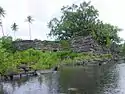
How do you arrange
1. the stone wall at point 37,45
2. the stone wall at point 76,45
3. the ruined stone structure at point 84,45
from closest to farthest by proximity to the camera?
the stone wall at point 37,45 < the stone wall at point 76,45 < the ruined stone structure at point 84,45

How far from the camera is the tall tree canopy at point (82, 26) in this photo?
167 m

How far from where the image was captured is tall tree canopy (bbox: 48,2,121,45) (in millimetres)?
166750

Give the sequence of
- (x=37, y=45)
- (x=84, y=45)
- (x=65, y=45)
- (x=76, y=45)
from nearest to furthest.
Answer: (x=37, y=45), (x=65, y=45), (x=84, y=45), (x=76, y=45)

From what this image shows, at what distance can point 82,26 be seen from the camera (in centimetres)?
16938

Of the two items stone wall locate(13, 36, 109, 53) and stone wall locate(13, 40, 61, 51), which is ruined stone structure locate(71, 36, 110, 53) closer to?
→ stone wall locate(13, 36, 109, 53)

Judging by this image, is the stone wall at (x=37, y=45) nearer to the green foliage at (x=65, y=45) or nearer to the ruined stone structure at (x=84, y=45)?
the green foliage at (x=65, y=45)

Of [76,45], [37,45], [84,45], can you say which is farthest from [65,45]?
[37,45]

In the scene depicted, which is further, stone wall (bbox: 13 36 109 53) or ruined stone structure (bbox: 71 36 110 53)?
ruined stone structure (bbox: 71 36 110 53)

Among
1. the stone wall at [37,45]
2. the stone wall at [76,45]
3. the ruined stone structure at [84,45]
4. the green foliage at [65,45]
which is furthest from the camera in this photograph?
the ruined stone structure at [84,45]

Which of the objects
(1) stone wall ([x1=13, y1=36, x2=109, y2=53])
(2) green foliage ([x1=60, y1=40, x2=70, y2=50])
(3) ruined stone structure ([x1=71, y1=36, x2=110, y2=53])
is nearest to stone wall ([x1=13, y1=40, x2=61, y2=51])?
(1) stone wall ([x1=13, y1=36, x2=109, y2=53])

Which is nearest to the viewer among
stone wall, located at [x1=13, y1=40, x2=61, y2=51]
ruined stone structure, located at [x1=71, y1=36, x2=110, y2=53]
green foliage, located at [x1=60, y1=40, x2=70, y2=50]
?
stone wall, located at [x1=13, y1=40, x2=61, y2=51]

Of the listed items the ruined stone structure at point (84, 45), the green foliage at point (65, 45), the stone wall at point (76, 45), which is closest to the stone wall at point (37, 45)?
the stone wall at point (76, 45)

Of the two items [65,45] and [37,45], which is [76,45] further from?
[37,45]

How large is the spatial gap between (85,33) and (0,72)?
99421mm
